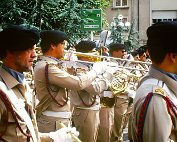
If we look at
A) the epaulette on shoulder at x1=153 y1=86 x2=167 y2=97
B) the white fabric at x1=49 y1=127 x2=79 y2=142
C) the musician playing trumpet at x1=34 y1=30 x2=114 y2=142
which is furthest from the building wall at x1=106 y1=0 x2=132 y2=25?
the epaulette on shoulder at x1=153 y1=86 x2=167 y2=97

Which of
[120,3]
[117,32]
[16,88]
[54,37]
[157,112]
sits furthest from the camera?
[120,3]

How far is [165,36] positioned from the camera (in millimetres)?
2840

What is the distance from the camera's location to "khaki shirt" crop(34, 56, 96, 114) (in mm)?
5375

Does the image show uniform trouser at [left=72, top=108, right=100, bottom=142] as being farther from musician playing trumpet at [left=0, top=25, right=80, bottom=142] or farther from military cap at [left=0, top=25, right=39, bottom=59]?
military cap at [left=0, top=25, right=39, bottom=59]

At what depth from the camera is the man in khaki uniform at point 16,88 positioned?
3137 mm

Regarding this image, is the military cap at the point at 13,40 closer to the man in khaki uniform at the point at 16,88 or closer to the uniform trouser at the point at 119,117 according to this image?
the man in khaki uniform at the point at 16,88

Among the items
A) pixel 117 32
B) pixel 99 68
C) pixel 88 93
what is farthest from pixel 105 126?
pixel 117 32

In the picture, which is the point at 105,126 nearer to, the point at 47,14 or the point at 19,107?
the point at 19,107

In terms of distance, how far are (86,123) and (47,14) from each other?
5.77 meters

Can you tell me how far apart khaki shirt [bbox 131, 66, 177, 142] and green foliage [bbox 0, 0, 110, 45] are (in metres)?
8.05

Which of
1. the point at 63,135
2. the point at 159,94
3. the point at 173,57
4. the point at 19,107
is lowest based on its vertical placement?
the point at 63,135

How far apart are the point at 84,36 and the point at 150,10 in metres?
23.5

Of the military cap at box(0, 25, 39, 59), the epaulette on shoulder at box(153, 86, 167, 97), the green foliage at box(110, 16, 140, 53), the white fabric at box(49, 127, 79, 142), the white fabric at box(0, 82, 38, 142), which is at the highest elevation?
the military cap at box(0, 25, 39, 59)

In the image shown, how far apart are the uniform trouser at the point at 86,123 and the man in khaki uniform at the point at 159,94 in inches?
137
